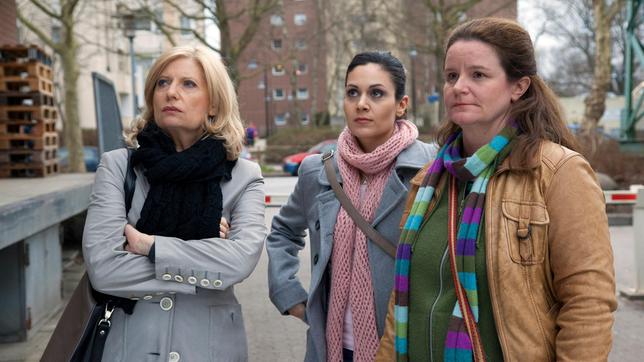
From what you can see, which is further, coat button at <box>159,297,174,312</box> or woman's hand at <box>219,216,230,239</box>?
woman's hand at <box>219,216,230,239</box>

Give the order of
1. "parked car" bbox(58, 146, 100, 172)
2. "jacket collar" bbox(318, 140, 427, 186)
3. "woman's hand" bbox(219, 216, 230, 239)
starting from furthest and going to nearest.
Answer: "parked car" bbox(58, 146, 100, 172) < "jacket collar" bbox(318, 140, 427, 186) < "woman's hand" bbox(219, 216, 230, 239)

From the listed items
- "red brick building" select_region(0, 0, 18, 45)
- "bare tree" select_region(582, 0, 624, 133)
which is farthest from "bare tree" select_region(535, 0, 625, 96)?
"red brick building" select_region(0, 0, 18, 45)

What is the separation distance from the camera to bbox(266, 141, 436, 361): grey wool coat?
8.40 feet

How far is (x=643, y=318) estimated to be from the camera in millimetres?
6293

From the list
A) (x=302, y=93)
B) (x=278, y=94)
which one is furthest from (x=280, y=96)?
(x=302, y=93)

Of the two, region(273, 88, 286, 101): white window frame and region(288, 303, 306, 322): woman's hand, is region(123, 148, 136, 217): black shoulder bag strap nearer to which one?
region(288, 303, 306, 322): woman's hand

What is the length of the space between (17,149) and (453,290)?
787 cm

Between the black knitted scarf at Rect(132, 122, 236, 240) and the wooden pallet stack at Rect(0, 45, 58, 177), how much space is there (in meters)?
6.83

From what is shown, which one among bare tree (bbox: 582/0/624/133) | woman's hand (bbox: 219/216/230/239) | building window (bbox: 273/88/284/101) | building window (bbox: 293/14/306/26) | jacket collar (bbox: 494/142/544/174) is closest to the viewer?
jacket collar (bbox: 494/142/544/174)

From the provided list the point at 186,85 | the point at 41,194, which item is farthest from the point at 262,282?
the point at 186,85

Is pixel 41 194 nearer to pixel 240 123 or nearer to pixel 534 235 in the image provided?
pixel 240 123

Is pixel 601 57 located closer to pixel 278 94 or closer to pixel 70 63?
pixel 70 63

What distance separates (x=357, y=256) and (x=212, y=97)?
836 mm

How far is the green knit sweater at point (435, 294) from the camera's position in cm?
197
